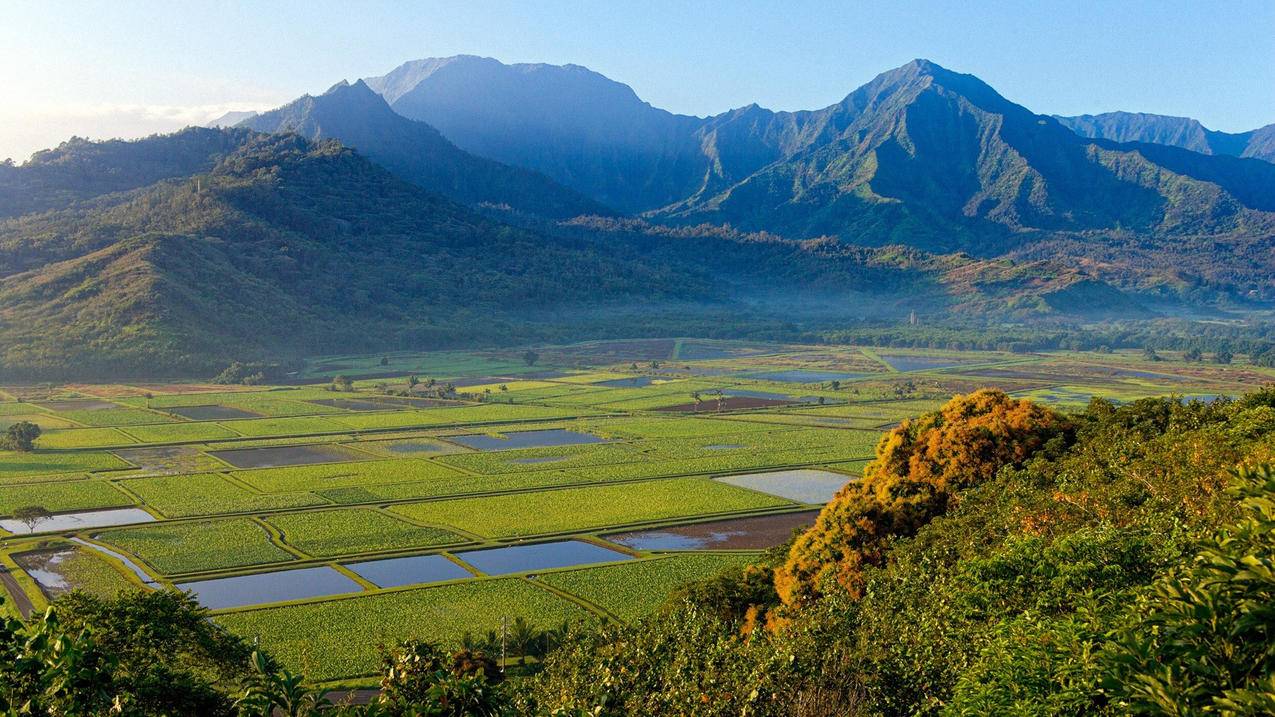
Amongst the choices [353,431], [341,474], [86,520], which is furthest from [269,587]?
[353,431]

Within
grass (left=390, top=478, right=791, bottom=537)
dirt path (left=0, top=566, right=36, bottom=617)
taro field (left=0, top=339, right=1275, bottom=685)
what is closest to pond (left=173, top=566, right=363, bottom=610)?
taro field (left=0, top=339, right=1275, bottom=685)

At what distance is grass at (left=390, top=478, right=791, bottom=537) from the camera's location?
50.4 meters

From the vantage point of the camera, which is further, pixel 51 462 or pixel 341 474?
pixel 51 462

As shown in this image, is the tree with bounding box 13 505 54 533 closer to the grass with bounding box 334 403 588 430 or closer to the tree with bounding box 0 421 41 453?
the tree with bounding box 0 421 41 453

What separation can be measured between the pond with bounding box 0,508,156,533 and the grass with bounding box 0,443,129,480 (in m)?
11.7

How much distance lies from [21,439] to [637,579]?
5013 cm

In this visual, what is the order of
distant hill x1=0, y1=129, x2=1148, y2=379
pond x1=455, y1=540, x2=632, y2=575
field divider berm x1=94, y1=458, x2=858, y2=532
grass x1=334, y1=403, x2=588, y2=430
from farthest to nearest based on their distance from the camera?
1. distant hill x1=0, y1=129, x2=1148, y2=379
2. grass x1=334, y1=403, x2=588, y2=430
3. field divider berm x1=94, y1=458, x2=858, y2=532
4. pond x1=455, y1=540, x2=632, y2=575

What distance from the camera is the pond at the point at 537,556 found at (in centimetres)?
4325

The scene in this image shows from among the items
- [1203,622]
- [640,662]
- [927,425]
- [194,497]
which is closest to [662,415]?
[194,497]

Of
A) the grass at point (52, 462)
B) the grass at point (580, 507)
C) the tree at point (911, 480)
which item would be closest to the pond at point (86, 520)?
the grass at point (52, 462)

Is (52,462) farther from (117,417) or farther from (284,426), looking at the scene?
(117,417)

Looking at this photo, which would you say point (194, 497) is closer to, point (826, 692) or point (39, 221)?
point (826, 692)

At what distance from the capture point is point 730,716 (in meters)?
14.9

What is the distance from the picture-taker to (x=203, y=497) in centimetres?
5472
